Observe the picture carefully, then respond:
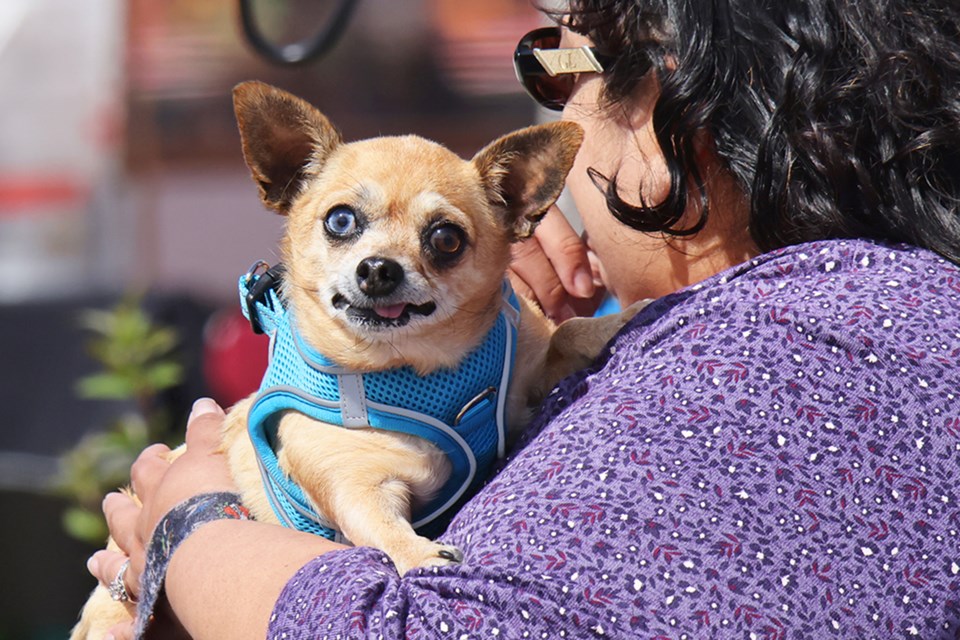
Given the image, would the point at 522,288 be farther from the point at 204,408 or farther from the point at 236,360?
the point at 236,360

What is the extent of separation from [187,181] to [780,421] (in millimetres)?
4381

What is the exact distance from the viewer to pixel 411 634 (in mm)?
1242

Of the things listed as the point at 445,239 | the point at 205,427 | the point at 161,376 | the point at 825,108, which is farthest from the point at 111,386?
the point at 825,108

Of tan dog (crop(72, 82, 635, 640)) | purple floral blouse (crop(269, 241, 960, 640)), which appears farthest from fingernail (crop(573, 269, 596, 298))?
purple floral blouse (crop(269, 241, 960, 640))

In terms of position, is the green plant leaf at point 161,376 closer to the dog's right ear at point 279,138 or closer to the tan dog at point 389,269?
the tan dog at point 389,269

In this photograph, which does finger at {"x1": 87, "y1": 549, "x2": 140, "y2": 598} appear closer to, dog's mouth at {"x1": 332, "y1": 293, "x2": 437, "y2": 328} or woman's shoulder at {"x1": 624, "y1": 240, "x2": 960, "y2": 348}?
dog's mouth at {"x1": 332, "y1": 293, "x2": 437, "y2": 328}

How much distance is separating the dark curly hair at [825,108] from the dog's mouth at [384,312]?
1.53 ft

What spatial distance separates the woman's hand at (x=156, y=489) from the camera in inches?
70.4

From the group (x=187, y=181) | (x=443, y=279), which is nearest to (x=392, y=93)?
(x=187, y=181)

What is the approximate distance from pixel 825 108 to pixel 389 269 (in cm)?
68

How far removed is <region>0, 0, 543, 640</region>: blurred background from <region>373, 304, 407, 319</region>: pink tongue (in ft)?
9.08

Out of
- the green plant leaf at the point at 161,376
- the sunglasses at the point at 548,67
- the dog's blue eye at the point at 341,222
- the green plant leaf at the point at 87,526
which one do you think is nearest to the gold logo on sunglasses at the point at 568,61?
the sunglasses at the point at 548,67

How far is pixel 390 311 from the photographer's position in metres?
1.75

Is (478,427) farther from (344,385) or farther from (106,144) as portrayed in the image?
(106,144)
